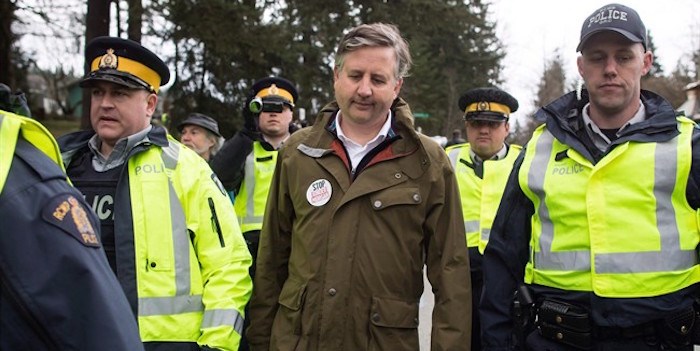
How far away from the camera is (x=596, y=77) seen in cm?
258

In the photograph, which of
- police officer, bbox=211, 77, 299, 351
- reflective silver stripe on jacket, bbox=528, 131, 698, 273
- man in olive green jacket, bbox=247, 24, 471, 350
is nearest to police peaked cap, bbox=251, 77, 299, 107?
police officer, bbox=211, 77, 299, 351

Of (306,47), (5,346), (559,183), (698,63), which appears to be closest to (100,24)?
(306,47)

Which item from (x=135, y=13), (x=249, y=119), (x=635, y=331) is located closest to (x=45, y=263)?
(x=635, y=331)

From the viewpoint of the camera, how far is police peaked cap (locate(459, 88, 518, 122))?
15.5 ft

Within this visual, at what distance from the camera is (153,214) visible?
2463mm

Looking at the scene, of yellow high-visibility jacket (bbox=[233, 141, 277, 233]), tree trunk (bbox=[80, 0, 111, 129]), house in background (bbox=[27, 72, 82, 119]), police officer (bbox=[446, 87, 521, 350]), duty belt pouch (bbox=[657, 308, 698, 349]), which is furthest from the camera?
house in background (bbox=[27, 72, 82, 119])

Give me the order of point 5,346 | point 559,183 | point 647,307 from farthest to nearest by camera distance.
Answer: point 559,183
point 647,307
point 5,346

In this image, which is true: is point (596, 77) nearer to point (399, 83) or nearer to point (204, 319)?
point (399, 83)

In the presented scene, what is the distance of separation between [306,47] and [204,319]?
16408mm

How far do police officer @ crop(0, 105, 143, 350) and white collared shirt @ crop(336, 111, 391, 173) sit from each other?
1.41 meters

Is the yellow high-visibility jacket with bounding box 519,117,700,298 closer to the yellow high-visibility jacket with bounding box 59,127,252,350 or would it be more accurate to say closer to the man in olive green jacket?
the man in olive green jacket

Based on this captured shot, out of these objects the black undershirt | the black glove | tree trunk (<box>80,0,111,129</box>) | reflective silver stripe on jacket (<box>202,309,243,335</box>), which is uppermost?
tree trunk (<box>80,0,111,129</box>)

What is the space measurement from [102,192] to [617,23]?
2228 mm

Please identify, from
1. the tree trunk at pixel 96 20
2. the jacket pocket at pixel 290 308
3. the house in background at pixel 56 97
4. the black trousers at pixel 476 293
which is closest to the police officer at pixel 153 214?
the jacket pocket at pixel 290 308
